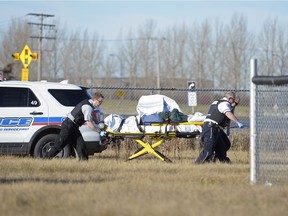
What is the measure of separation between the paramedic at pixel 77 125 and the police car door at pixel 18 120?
2.75 ft

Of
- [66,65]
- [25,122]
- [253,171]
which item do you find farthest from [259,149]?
[66,65]

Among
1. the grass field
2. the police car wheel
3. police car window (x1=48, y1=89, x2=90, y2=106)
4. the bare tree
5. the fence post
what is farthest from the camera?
the bare tree

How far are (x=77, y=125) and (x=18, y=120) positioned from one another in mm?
1445

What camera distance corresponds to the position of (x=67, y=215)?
329 inches

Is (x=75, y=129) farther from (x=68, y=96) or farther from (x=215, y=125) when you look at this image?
(x=215, y=125)

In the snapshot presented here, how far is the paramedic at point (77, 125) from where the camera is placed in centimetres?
1470

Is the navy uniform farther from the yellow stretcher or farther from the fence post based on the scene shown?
the fence post

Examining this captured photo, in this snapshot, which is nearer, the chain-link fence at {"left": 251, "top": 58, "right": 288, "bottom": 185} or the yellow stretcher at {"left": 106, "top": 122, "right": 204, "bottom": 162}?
the chain-link fence at {"left": 251, "top": 58, "right": 288, "bottom": 185}

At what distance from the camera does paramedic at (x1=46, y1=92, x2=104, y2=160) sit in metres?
14.7

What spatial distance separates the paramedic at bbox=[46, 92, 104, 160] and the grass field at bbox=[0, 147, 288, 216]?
68 cm

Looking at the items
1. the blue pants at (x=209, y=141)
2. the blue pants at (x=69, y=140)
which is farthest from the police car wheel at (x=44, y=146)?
the blue pants at (x=209, y=141)

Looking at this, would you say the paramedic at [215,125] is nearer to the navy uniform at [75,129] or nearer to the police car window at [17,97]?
the navy uniform at [75,129]

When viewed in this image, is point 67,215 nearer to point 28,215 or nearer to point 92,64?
point 28,215

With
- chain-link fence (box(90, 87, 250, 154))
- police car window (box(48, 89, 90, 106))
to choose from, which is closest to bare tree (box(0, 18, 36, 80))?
chain-link fence (box(90, 87, 250, 154))
